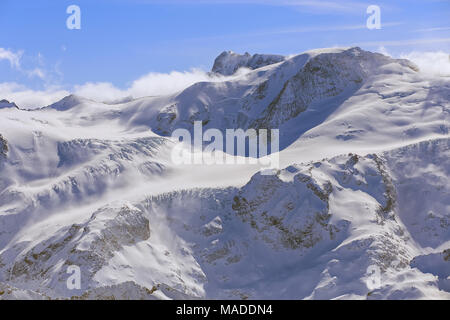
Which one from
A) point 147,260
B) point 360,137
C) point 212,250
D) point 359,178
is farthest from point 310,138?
point 147,260

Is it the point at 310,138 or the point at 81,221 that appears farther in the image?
the point at 310,138

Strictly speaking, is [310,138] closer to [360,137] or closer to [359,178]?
[360,137]

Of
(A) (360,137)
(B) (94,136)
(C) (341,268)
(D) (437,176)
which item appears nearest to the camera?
(C) (341,268)

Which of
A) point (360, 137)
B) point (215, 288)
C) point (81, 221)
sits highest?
point (360, 137)

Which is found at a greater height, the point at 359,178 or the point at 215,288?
the point at 359,178
